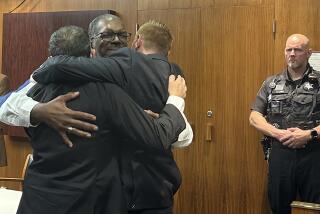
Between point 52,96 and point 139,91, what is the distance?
288 millimetres

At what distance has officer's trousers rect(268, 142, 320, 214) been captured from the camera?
336cm

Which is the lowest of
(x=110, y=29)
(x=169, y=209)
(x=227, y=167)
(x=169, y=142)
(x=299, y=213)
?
(x=227, y=167)

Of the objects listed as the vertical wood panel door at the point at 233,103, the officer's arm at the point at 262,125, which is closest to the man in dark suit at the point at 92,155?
the officer's arm at the point at 262,125

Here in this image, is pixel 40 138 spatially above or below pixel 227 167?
above

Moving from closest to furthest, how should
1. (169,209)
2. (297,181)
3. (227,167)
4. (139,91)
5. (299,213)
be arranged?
(139,91), (169,209), (299,213), (297,181), (227,167)

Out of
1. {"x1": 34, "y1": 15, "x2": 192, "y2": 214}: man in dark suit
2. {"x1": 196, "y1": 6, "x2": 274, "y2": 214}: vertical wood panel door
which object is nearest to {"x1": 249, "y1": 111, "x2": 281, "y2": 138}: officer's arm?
{"x1": 196, "y1": 6, "x2": 274, "y2": 214}: vertical wood panel door

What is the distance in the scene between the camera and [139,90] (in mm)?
1482

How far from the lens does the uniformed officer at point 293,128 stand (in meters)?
3.36

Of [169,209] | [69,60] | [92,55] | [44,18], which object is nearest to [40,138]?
[69,60]

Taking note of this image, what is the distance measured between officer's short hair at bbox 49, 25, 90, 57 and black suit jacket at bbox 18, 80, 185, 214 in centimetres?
16

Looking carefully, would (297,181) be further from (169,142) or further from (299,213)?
(169,142)

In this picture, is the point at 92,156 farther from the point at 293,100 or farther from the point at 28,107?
the point at 293,100

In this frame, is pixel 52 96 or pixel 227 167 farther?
pixel 227 167

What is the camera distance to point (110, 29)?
5.48ft
